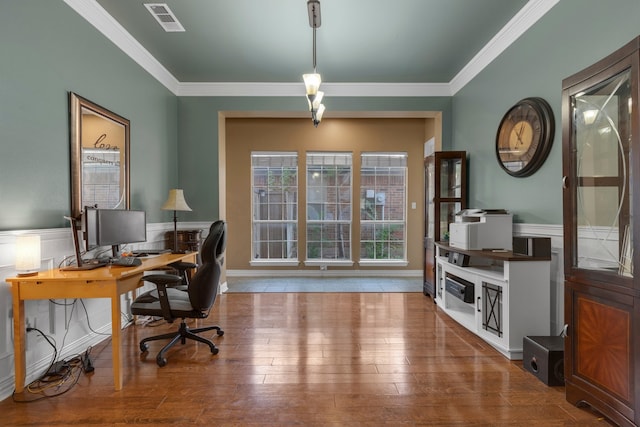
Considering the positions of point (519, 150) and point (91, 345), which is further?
point (519, 150)

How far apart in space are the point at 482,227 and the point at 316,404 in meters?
2.22


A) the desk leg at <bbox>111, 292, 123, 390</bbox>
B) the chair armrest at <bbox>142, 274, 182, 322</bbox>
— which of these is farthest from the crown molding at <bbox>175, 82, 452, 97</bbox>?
the desk leg at <bbox>111, 292, 123, 390</bbox>

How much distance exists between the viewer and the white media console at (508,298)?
2580mm

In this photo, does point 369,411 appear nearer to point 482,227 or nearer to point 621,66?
point 482,227

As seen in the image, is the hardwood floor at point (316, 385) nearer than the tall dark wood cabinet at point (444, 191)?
Yes

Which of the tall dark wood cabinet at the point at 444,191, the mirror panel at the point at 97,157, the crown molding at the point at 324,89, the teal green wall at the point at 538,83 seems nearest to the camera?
the teal green wall at the point at 538,83

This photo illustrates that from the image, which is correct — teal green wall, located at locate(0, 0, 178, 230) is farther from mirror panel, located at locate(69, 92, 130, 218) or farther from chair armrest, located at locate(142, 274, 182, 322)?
chair armrest, located at locate(142, 274, 182, 322)

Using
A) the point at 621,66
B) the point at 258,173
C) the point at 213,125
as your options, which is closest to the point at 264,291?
the point at 258,173

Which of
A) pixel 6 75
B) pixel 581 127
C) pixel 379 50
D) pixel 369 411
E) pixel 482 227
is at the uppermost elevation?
pixel 379 50

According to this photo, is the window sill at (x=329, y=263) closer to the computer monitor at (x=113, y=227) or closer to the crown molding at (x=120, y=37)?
the computer monitor at (x=113, y=227)

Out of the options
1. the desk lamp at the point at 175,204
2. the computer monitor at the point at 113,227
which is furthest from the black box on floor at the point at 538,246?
the desk lamp at the point at 175,204

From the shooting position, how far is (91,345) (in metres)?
2.83

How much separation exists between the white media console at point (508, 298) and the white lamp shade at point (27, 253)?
3.40 metres

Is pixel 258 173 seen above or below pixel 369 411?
above
